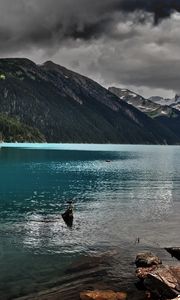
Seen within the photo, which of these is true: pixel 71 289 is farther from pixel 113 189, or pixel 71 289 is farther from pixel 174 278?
pixel 113 189

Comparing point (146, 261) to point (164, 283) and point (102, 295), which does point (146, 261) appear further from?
point (102, 295)

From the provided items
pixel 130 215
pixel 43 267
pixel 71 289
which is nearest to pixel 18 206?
pixel 130 215

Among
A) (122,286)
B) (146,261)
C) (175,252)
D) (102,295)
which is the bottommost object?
(122,286)

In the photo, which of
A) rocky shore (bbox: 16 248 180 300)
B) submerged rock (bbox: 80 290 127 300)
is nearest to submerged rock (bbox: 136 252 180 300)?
rocky shore (bbox: 16 248 180 300)

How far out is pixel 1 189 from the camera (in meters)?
97.9

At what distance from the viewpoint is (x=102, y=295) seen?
3178cm

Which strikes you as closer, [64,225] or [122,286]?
[122,286]

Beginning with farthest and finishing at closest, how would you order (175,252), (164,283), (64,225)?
(64,225) < (175,252) < (164,283)

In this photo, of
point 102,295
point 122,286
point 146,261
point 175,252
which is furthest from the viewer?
point 175,252

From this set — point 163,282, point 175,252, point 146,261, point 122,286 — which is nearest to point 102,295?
point 122,286

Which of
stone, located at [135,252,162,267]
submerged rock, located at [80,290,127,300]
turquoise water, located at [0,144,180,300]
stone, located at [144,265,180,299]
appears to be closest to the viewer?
submerged rock, located at [80,290,127,300]

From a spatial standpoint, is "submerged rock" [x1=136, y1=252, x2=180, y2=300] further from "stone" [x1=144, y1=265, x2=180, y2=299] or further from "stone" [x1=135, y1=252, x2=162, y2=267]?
"stone" [x1=135, y1=252, x2=162, y2=267]

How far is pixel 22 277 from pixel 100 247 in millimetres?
13242

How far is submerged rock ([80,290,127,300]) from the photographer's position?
103 feet
